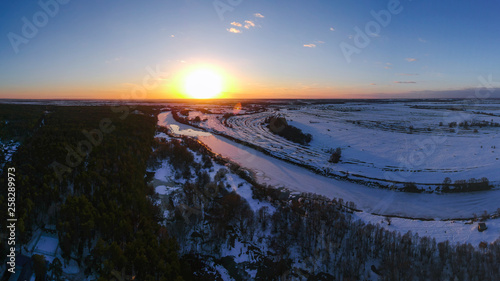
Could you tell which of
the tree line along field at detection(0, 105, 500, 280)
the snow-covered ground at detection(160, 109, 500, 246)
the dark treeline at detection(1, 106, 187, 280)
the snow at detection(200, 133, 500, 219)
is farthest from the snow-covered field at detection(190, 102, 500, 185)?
the dark treeline at detection(1, 106, 187, 280)

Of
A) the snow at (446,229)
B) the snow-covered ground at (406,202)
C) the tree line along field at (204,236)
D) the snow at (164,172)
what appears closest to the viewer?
the tree line along field at (204,236)

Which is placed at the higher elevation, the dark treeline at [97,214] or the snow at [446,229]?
the dark treeline at [97,214]

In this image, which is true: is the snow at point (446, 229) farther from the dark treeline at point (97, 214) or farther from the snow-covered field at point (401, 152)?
the dark treeline at point (97, 214)

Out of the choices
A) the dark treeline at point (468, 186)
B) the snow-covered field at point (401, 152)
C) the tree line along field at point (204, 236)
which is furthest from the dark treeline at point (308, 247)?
the snow-covered field at point (401, 152)

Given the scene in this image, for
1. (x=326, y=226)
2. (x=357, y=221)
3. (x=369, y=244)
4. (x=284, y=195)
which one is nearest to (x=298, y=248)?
(x=326, y=226)

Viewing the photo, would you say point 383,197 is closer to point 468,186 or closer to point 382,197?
point 382,197

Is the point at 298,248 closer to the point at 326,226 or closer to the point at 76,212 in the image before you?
the point at 326,226
